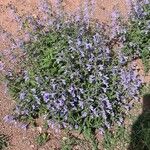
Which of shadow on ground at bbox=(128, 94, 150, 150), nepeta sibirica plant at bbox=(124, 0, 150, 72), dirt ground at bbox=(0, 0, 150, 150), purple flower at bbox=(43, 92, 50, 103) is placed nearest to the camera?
purple flower at bbox=(43, 92, 50, 103)

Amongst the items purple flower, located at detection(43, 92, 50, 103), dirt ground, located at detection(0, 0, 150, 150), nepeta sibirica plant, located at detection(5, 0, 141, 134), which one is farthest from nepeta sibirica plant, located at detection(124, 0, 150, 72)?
purple flower, located at detection(43, 92, 50, 103)

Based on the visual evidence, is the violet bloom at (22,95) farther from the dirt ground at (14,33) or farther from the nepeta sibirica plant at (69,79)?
the dirt ground at (14,33)

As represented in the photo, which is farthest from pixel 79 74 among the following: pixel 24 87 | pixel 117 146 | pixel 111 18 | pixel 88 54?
pixel 111 18

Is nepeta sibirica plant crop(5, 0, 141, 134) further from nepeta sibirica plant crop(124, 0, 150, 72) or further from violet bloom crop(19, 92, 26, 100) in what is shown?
nepeta sibirica plant crop(124, 0, 150, 72)

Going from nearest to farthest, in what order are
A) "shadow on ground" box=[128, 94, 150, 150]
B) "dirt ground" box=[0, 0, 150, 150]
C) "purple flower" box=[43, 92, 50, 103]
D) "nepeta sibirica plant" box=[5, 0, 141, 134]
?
1. "purple flower" box=[43, 92, 50, 103]
2. "nepeta sibirica plant" box=[5, 0, 141, 134]
3. "dirt ground" box=[0, 0, 150, 150]
4. "shadow on ground" box=[128, 94, 150, 150]

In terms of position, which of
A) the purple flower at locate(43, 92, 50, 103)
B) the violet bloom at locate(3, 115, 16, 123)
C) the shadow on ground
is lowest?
the shadow on ground

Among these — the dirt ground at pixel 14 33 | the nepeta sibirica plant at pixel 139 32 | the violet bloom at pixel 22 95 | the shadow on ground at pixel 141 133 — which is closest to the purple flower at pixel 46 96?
the violet bloom at pixel 22 95

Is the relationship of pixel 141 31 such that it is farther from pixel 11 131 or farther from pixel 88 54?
pixel 11 131
